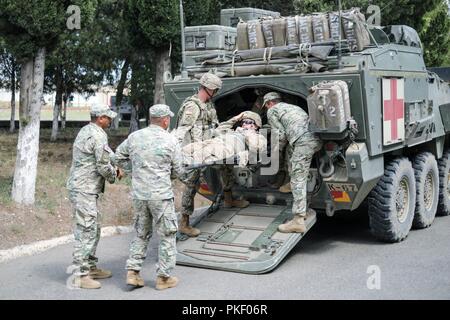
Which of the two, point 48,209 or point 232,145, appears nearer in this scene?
point 232,145

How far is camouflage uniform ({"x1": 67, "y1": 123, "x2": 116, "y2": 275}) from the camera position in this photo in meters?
5.55

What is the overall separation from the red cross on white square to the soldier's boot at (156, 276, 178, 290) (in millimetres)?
2767

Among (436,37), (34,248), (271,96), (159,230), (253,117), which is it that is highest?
(436,37)

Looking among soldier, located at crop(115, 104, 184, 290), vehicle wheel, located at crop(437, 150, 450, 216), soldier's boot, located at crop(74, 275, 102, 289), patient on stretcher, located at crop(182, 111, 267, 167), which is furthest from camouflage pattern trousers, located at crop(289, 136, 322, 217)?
vehicle wheel, located at crop(437, 150, 450, 216)

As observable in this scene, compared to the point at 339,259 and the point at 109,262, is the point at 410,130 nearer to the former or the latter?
the point at 339,259

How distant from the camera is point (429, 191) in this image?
8242 mm

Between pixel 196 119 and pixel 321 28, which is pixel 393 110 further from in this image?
pixel 196 119

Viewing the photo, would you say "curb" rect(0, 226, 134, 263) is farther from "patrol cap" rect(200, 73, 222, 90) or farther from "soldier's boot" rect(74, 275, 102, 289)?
"patrol cap" rect(200, 73, 222, 90)

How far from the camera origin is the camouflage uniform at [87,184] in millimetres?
5551

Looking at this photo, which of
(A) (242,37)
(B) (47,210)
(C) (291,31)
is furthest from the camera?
(B) (47,210)

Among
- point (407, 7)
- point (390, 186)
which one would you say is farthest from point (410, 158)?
point (407, 7)

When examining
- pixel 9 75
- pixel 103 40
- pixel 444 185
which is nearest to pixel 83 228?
pixel 444 185

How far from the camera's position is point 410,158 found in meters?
8.03

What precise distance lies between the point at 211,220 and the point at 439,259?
2.48m
